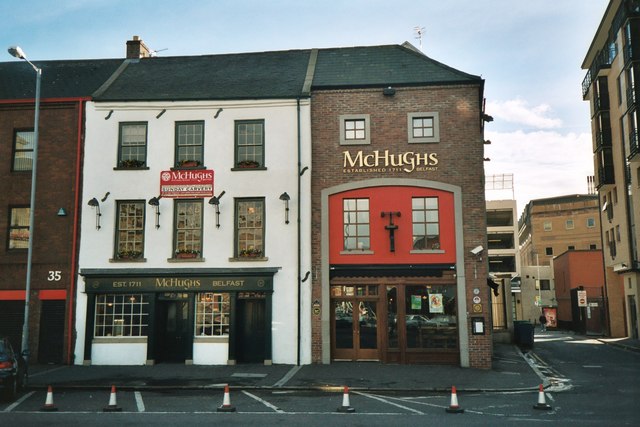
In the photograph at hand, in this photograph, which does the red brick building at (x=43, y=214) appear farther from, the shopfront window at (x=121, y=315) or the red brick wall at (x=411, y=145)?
the red brick wall at (x=411, y=145)

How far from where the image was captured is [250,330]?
72.1ft

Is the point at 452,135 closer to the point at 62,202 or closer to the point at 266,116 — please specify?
the point at 266,116

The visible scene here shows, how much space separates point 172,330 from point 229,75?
10.4m

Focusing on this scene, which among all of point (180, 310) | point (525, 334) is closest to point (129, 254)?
point (180, 310)

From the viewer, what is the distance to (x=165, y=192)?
73.7ft

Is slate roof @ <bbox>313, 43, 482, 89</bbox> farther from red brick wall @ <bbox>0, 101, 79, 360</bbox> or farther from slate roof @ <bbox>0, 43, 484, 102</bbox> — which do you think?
red brick wall @ <bbox>0, 101, 79, 360</bbox>

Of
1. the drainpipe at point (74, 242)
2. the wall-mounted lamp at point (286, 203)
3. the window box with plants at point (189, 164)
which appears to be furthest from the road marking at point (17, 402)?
the wall-mounted lamp at point (286, 203)

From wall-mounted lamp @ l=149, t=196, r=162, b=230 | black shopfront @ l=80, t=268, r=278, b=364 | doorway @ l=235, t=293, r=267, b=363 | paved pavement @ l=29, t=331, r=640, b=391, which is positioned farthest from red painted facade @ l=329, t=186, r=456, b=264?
wall-mounted lamp @ l=149, t=196, r=162, b=230

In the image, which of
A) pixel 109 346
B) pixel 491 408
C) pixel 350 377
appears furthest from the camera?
pixel 109 346

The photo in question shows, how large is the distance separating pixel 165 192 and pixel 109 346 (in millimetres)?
5801

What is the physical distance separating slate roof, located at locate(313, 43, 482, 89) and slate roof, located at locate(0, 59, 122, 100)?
9148mm

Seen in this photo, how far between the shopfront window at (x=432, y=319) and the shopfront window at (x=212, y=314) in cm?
642

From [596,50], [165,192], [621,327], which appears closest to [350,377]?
[165,192]

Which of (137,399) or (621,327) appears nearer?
(137,399)
